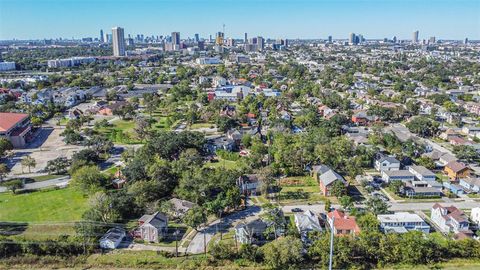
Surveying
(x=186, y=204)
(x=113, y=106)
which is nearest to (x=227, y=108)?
(x=113, y=106)

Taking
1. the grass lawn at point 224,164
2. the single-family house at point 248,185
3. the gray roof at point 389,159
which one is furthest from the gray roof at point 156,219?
the gray roof at point 389,159

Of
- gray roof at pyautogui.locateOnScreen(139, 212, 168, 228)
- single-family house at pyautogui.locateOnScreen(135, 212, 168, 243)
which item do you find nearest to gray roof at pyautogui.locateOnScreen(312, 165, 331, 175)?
gray roof at pyautogui.locateOnScreen(139, 212, 168, 228)

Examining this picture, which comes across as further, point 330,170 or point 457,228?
point 330,170

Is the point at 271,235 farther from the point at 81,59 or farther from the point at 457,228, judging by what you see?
the point at 81,59

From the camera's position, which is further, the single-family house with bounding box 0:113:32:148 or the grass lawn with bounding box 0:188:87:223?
the single-family house with bounding box 0:113:32:148

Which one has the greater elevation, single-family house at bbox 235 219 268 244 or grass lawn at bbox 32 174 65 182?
grass lawn at bbox 32 174 65 182

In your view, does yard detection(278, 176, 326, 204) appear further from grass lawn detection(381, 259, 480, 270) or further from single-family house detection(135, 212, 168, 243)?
single-family house detection(135, 212, 168, 243)
